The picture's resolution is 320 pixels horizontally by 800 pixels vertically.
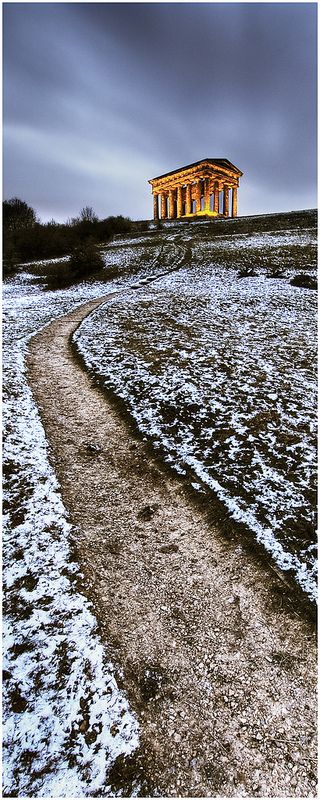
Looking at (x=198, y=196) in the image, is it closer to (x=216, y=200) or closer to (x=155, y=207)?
(x=216, y=200)

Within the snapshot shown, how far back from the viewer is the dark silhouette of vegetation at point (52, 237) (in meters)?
45.2

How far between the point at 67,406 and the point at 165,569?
18.6ft

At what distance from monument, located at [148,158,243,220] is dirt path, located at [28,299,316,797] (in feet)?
279

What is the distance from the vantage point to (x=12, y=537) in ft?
18.7

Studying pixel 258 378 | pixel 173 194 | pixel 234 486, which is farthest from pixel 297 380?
pixel 173 194

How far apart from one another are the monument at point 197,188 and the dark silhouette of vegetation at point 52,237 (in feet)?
94.7

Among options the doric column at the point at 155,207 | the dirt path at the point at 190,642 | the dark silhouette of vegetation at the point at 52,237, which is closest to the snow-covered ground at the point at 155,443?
the dirt path at the point at 190,642

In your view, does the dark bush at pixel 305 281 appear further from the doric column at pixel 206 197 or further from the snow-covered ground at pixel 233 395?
the doric column at pixel 206 197

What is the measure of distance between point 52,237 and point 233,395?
146 ft

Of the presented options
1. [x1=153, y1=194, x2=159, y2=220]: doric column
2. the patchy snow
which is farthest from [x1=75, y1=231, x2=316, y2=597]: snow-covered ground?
[x1=153, y1=194, x2=159, y2=220]: doric column

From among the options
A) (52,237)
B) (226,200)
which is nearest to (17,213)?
(52,237)

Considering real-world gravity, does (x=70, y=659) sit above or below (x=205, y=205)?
below

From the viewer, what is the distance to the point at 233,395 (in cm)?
1003

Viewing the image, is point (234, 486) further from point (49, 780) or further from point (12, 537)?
point (49, 780)
